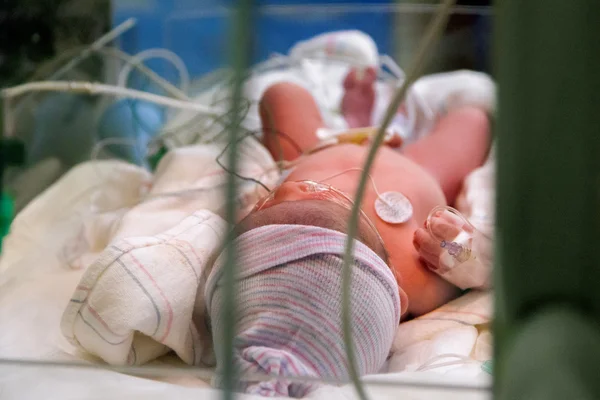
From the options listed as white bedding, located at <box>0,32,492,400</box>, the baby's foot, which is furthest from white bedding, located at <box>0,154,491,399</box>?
the baby's foot

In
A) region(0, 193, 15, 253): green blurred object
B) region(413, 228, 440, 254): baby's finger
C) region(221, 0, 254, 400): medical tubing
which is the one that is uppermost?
region(221, 0, 254, 400): medical tubing

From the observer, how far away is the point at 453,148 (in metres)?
0.98

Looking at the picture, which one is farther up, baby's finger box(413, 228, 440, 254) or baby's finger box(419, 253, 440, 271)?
baby's finger box(413, 228, 440, 254)

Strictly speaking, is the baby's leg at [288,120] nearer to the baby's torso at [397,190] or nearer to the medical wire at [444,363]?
the baby's torso at [397,190]

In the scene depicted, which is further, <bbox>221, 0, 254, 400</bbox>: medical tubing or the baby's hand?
the baby's hand

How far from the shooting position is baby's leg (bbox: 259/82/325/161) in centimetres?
93

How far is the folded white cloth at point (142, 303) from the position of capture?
543 millimetres

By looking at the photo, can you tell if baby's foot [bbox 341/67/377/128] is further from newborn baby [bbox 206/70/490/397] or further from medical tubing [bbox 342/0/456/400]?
medical tubing [bbox 342/0/456/400]

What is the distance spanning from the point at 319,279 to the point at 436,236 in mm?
144

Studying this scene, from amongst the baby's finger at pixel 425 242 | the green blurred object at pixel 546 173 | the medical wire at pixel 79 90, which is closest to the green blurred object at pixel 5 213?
the medical wire at pixel 79 90

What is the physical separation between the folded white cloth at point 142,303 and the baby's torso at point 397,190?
0.53 ft

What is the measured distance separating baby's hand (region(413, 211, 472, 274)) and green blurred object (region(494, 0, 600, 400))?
0.26 meters

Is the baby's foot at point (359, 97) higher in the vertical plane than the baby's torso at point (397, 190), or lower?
lower

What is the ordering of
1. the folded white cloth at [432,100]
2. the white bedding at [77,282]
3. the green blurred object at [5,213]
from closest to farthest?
the white bedding at [77,282]
the green blurred object at [5,213]
the folded white cloth at [432,100]
